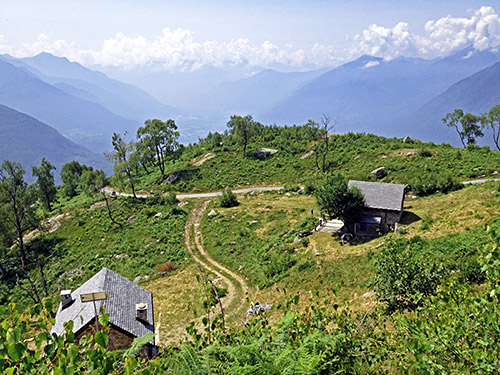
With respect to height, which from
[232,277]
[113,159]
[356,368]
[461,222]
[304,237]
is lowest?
[232,277]

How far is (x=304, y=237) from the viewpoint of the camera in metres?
34.5

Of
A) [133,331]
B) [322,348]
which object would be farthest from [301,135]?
[322,348]

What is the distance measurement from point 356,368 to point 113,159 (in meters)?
58.4

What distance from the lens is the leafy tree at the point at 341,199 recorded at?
106ft

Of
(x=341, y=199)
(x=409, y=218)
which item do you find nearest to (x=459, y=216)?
(x=409, y=218)

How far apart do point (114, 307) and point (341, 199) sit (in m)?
23.1

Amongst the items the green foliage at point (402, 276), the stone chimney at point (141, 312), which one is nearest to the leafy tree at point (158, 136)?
the stone chimney at point (141, 312)

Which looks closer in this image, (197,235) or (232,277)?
(232,277)

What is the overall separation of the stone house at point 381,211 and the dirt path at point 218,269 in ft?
44.3

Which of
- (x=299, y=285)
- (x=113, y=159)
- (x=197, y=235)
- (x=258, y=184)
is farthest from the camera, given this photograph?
(x=258, y=184)

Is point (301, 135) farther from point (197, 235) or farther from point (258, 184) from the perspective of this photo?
point (197, 235)

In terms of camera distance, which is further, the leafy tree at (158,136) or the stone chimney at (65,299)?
the leafy tree at (158,136)

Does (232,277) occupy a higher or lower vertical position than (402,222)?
lower

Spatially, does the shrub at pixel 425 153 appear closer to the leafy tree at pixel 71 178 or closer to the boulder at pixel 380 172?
the boulder at pixel 380 172
